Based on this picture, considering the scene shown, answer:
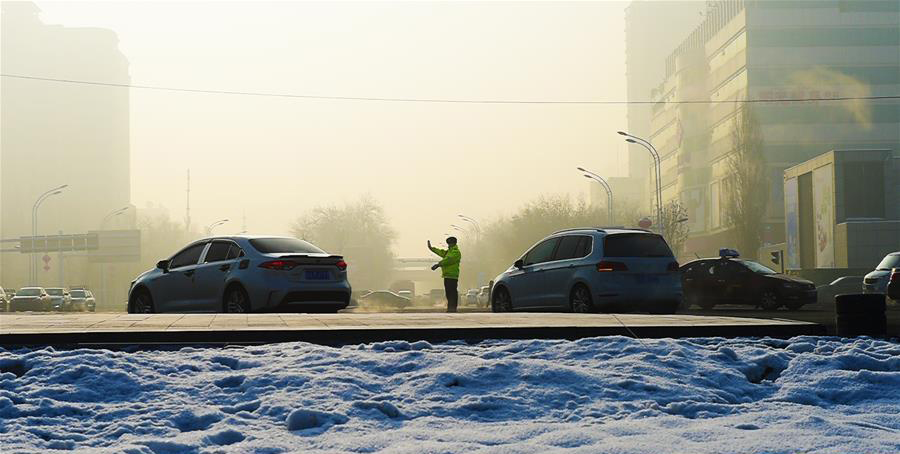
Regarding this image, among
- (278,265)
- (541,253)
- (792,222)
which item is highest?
(792,222)

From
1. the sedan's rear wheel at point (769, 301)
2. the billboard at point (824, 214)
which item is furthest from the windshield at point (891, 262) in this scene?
the billboard at point (824, 214)

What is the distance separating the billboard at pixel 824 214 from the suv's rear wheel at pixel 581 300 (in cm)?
3961

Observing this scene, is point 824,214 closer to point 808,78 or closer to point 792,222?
point 792,222

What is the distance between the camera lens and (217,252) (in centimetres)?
1675

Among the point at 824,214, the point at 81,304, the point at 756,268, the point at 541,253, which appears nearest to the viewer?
the point at 541,253

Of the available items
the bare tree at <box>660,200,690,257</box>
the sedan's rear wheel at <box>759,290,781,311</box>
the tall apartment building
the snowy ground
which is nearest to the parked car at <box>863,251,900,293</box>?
the sedan's rear wheel at <box>759,290,781,311</box>

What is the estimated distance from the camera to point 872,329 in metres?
10.6

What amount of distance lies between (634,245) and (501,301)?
2.95 metres

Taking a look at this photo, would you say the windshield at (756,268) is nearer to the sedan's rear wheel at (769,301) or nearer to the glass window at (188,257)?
the sedan's rear wheel at (769,301)

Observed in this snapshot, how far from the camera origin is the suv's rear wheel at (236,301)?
1612 centimetres

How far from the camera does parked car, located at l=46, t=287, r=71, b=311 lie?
175 feet

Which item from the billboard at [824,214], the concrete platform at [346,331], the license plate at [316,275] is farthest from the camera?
the billboard at [824,214]

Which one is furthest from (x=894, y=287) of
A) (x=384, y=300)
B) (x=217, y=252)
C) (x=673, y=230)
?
(x=673, y=230)

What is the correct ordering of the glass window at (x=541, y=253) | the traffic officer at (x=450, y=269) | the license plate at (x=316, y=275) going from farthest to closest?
the traffic officer at (x=450, y=269) < the glass window at (x=541, y=253) < the license plate at (x=316, y=275)
